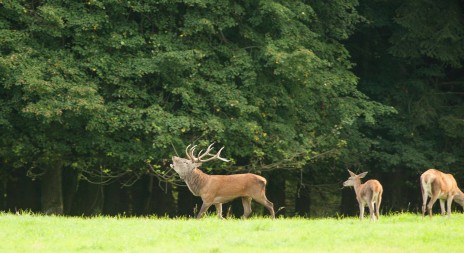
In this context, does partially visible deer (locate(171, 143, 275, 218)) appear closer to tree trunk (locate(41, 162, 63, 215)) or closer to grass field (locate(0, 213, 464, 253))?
grass field (locate(0, 213, 464, 253))

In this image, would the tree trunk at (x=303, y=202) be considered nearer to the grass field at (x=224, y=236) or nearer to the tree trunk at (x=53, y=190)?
the tree trunk at (x=53, y=190)

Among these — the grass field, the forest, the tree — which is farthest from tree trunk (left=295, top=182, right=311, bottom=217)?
the grass field

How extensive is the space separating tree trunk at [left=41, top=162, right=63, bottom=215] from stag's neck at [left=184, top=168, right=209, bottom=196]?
7611 mm

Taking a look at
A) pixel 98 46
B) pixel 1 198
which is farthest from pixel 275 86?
pixel 1 198

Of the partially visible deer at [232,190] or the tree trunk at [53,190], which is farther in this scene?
the tree trunk at [53,190]

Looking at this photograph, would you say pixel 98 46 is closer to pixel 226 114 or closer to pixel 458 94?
pixel 226 114

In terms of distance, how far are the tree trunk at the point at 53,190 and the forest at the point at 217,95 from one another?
47mm

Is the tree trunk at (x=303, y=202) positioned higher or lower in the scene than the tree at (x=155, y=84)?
lower

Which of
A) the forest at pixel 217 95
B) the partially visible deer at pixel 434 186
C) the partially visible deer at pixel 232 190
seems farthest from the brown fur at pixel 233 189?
the forest at pixel 217 95

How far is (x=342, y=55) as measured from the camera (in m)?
29.2

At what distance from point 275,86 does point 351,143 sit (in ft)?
13.5

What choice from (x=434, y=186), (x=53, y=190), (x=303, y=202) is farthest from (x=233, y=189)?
(x=303, y=202)

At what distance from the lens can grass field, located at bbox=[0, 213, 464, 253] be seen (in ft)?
45.2

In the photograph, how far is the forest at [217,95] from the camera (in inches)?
965
